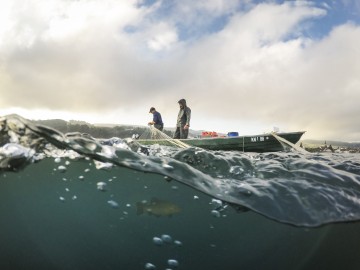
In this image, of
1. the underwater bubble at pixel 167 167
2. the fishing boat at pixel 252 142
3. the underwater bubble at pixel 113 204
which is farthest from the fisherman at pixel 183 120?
the underwater bubble at pixel 167 167

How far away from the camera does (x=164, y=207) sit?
26.4 feet


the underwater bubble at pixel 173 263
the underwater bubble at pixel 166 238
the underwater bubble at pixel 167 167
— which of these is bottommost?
the underwater bubble at pixel 173 263

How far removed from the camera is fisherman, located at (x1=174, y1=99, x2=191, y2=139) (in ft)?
59.2

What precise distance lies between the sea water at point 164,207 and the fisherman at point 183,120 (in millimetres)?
10438

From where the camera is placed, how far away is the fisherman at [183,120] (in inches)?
710

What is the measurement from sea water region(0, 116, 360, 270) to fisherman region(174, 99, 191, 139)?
1044 cm

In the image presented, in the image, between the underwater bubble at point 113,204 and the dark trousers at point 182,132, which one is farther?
the dark trousers at point 182,132

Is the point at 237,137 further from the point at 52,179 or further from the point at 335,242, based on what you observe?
the point at 52,179

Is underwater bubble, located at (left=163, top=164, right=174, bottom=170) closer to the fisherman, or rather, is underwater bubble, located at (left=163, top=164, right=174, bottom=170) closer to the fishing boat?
the fishing boat

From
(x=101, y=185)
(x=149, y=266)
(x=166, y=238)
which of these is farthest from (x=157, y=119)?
(x=149, y=266)

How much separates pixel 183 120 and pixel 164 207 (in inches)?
416

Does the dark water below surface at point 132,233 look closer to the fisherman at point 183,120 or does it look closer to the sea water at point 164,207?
the sea water at point 164,207

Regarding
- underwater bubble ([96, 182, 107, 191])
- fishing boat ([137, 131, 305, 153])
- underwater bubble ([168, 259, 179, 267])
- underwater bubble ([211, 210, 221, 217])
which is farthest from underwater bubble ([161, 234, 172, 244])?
fishing boat ([137, 131, 305, 153])

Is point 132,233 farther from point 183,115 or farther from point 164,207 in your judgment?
point 183,115
